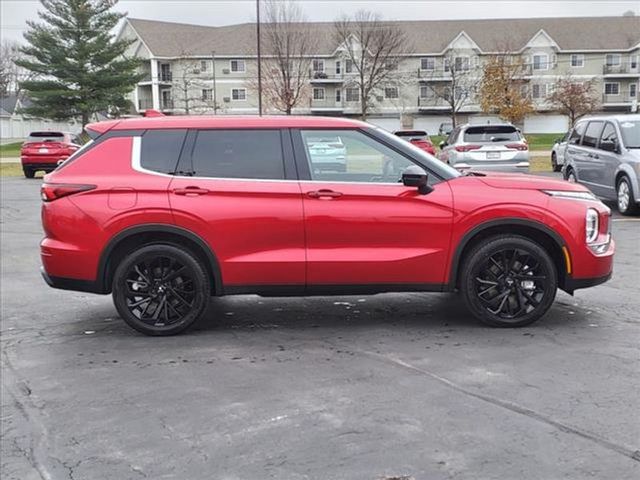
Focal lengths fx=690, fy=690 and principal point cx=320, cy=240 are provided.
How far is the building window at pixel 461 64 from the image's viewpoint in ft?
223

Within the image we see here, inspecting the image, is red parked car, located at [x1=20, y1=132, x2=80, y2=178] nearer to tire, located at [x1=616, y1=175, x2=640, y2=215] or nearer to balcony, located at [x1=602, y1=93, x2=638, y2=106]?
tire, located at [x1=616, y1=175, x2=640, y2=215]

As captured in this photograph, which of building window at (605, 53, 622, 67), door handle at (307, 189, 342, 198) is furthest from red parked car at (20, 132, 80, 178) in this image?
building window at (605, 53, 622, 67)

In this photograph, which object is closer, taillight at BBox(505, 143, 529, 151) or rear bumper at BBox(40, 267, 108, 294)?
rear bumper at BBox(40, 267, 108, 294)

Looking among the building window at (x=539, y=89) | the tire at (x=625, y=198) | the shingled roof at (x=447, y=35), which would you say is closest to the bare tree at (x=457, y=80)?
the shingled roof at (x=447, y=35)

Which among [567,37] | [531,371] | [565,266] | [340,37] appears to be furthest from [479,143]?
[567,37]

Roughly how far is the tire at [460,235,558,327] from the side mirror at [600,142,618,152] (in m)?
7.77

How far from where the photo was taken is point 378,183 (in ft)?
18.3

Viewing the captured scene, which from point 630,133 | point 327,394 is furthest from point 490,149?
point 327,394

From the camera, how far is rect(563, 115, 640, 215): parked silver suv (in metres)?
11.9

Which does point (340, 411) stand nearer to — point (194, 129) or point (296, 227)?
point (296, 227)

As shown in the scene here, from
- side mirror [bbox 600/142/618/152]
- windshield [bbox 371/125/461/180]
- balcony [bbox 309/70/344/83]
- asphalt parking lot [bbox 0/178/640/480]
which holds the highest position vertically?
balcony [bbox 309/70/344/83]

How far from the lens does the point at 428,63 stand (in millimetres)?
70062

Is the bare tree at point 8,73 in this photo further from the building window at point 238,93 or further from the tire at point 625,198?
the tire at point 625,198

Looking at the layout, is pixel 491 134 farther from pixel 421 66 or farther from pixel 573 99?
pixel 421 66
